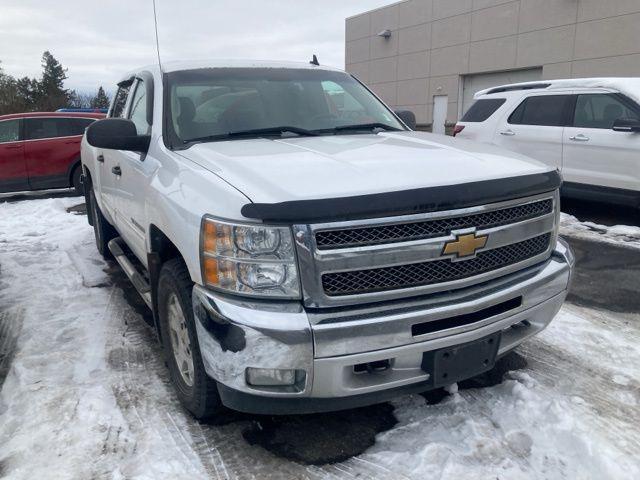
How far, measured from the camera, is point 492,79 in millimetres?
23062

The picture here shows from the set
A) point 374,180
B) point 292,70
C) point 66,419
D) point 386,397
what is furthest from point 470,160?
point 66,419

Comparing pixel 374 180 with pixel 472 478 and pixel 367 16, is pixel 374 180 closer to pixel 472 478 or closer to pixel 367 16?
pixel 472 478

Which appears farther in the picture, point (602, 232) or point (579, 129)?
point (579, 129)

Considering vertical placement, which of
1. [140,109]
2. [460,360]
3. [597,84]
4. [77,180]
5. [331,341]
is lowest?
[77,180]

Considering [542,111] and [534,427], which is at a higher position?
[542,111]

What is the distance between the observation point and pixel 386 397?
8.12ft

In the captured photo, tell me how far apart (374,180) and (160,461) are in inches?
64.0

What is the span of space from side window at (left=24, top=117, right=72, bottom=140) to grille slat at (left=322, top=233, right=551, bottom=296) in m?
10.6

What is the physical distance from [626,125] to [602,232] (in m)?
1.37

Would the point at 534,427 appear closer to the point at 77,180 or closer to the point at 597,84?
the point at 597,84

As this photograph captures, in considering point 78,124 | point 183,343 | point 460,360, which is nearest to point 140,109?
point 183,343

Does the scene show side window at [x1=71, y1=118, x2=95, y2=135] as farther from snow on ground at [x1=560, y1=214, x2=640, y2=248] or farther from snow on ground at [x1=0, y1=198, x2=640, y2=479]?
snow on ground at [x1=560, y1=214, x2=640, y2=248]

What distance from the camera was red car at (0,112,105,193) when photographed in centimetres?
1080

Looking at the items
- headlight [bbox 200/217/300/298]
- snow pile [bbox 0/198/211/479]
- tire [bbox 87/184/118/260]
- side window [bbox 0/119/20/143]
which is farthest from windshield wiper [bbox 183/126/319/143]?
side window [bbox 0/119/20/143]
